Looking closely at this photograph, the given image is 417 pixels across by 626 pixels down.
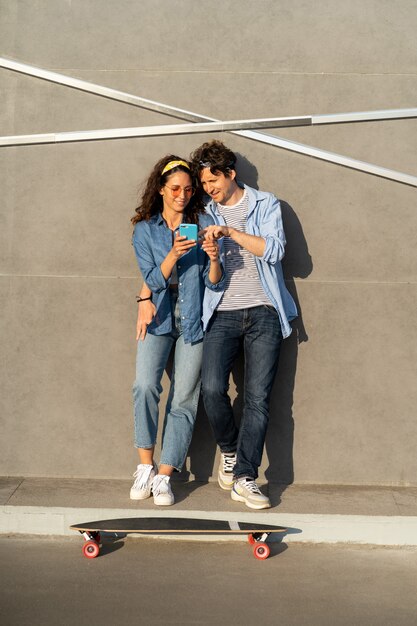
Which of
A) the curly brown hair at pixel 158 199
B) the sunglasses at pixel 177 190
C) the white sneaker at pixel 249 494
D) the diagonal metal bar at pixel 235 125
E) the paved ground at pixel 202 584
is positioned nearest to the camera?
the paved ground at pixel 202 584

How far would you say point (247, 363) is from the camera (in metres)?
5.25

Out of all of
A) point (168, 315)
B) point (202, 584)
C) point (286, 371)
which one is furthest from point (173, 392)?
point (202, 584)

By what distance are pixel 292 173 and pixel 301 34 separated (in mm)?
817

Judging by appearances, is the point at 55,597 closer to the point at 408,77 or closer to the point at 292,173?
the point at 292,173

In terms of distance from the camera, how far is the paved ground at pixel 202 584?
157 inches

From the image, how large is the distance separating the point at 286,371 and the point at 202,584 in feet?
5.20

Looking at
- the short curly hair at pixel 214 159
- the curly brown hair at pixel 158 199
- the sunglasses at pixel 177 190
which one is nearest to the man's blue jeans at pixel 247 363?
the curly brown hair at pixel 158 199

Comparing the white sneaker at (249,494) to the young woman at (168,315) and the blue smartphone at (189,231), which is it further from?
the blue smartphone at (189,231)

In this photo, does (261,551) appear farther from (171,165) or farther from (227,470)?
(171,165)

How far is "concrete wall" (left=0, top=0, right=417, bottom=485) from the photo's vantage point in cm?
551

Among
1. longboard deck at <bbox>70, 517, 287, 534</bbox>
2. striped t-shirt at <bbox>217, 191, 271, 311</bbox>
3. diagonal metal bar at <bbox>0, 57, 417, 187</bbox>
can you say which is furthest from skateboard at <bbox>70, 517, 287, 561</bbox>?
diagonal metal bar at <bbox>0, 57, 417, 187</bbox>

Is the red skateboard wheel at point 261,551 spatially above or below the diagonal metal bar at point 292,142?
below

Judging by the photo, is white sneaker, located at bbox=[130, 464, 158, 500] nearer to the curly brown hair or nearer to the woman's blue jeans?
the woman's blue jeans

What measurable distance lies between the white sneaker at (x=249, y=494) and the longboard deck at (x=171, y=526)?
18cm
